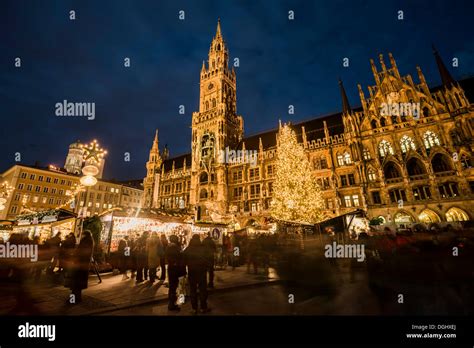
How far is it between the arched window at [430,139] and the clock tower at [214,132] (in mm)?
29342

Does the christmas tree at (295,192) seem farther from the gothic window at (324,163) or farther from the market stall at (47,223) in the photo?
the market stall at (47,223)

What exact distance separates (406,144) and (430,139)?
2458mm

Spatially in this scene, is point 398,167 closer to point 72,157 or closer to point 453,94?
point 453,94

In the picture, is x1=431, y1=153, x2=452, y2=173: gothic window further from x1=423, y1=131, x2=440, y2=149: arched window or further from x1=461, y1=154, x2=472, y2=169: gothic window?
x1=423, y1=131, x2=440, y2=149: arched window

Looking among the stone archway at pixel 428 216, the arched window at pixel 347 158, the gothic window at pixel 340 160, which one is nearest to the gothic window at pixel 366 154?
the arched window at pixel 347 158

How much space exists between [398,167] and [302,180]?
15.1 m

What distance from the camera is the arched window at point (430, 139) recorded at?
26438mm

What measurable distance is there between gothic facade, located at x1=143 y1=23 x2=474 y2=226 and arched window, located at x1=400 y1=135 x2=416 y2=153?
0.11 metres

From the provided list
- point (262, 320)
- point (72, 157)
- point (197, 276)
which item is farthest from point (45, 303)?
point (72, 157)

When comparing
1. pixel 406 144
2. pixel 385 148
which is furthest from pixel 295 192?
pixel 406 144

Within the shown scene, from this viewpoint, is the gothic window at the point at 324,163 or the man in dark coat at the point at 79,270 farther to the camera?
the gothic window at the point at 324,163

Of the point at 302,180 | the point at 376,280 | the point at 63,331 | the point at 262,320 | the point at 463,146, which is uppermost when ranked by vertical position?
the point at 463,146

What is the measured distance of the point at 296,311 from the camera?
5426 mm

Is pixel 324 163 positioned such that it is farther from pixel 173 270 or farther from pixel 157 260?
pixel 173 270
